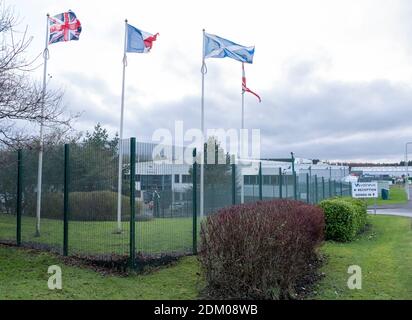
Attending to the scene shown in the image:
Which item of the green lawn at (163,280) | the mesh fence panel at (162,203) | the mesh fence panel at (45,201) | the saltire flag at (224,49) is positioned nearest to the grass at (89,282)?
the green lawn at (163,280)

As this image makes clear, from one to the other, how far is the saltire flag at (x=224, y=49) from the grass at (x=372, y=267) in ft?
21.2

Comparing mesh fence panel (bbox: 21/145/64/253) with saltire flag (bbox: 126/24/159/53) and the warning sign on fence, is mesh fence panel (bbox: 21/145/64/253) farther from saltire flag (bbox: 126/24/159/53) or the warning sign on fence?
the warning sign on fence

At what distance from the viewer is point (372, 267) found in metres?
9.12

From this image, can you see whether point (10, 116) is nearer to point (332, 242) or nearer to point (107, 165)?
point (107, 165)

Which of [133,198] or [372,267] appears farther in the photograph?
[372,267]

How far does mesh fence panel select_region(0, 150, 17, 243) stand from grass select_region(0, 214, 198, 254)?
1394mm

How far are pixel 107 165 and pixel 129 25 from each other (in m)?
5.36

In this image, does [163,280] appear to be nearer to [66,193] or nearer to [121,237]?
[121,237]

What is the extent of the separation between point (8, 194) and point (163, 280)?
5979 mm

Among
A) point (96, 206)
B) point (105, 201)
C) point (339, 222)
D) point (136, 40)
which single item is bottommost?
point (339, 222)

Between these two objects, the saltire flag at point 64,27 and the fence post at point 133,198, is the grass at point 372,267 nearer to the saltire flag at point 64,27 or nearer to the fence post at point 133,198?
the fence post at point 133,198

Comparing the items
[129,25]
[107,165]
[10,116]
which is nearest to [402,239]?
[107,165]

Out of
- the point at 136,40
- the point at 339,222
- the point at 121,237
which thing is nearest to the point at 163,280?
the point at 121,237

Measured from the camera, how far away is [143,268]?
877 cm
